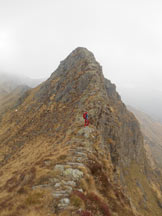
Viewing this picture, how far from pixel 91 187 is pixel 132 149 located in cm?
5405

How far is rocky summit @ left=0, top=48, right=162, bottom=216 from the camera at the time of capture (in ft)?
31.2

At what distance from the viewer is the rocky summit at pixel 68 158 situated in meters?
9.51

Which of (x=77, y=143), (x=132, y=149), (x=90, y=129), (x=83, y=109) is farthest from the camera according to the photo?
(x=132, y=149)

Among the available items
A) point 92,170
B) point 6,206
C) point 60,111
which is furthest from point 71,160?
point 60,111

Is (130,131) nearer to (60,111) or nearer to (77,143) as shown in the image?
(60,111)

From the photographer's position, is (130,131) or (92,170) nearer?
(92,170)

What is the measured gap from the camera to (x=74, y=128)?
2238 centimetres

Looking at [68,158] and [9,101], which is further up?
[68,158]

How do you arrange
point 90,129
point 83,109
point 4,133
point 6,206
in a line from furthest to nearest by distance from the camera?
1. point 4,133
2. point 83,109
3. point 90,129
4. point 6,206

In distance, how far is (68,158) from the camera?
15.2m

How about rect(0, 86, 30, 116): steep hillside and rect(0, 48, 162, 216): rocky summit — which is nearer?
rect(0, 48, 162, 216): rocky summit

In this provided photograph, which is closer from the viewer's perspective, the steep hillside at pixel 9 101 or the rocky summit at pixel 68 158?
the rocky summit at pixel 68 158

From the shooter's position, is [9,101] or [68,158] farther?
[9,101]

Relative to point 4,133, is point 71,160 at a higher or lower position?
higher
